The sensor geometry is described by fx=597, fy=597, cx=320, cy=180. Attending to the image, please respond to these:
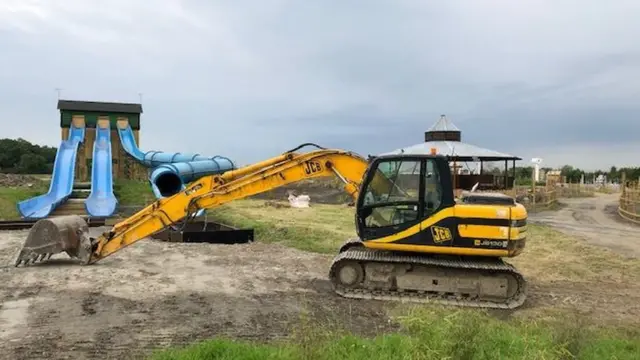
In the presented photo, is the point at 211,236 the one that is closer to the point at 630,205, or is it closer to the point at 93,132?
the point at 630,205

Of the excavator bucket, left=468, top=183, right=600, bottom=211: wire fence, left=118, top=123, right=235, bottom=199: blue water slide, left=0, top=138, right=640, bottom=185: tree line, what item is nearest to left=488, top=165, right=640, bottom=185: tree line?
left=0, top=138, right=640, bottom=185: tree line

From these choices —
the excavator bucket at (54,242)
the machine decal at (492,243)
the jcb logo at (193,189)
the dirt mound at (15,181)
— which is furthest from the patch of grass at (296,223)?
the dirt mound at (15,181)

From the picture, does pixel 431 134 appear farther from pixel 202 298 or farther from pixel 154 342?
pixel 154 342

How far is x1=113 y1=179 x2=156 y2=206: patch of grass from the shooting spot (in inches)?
1090

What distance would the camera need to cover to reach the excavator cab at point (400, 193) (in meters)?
9.23

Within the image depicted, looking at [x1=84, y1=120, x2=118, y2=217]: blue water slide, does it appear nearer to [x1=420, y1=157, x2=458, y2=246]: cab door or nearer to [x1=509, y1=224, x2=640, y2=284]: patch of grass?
[x1=509, y1=224, x2=640, y2=284]: patch of grass

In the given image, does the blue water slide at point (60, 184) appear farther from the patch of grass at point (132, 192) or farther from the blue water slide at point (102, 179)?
the patch of grass at point (132, 192)

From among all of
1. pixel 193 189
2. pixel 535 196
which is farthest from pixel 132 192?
pixel 535 196

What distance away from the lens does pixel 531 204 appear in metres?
32.6

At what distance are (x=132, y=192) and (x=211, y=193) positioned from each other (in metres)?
21.0

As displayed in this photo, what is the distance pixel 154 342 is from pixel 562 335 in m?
4.21

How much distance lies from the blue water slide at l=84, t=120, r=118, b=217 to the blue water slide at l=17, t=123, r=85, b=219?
3.13 ft

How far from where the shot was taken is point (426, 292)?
946cm

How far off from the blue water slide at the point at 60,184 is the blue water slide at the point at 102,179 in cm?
95
